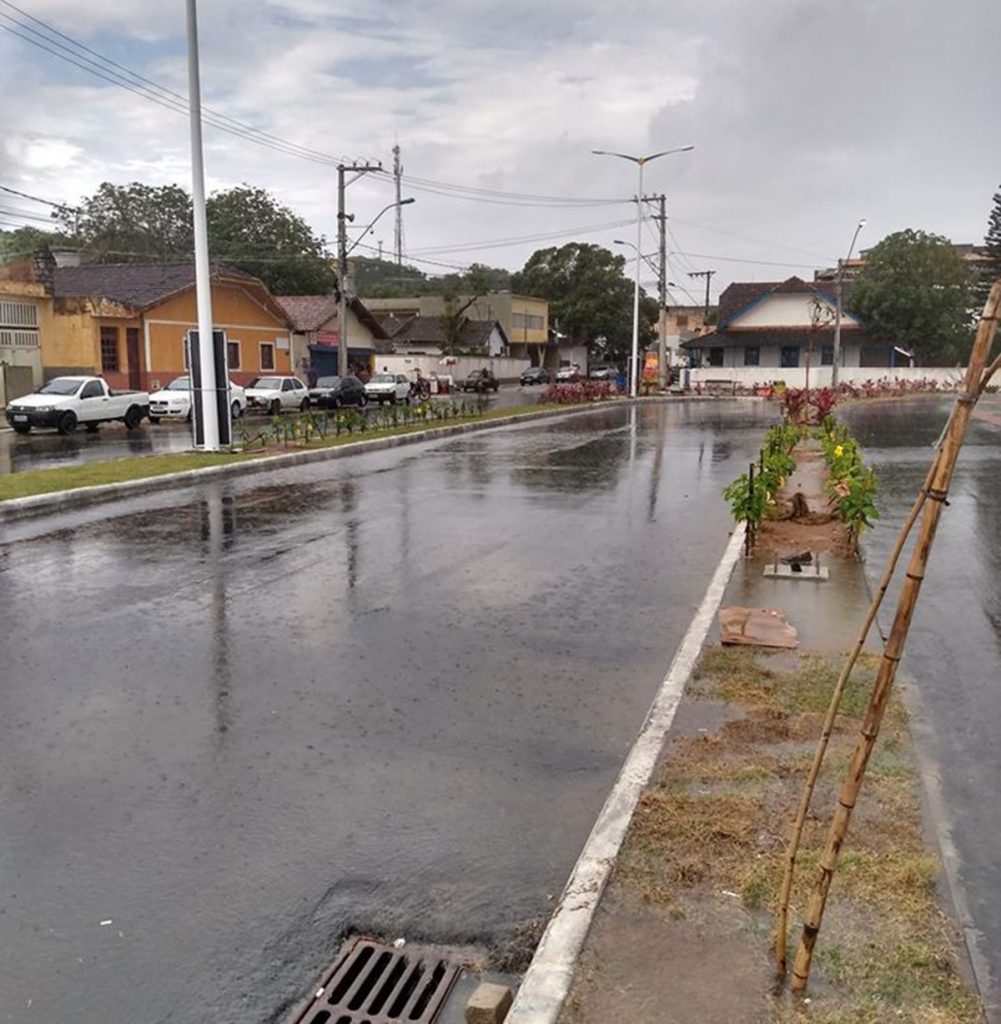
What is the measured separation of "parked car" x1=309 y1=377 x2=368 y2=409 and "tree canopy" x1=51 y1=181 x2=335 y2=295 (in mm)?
29727

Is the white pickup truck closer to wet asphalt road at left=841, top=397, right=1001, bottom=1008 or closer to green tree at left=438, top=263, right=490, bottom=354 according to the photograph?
wet asphalt road at left=841, top=397, right=1001, bottom=1008

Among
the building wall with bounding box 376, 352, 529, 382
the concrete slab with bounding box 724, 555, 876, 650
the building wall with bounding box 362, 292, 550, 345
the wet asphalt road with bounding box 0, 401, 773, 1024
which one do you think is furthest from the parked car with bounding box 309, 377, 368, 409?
the building wall with bounding box 362, 292, 550, 345

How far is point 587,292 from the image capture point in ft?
289

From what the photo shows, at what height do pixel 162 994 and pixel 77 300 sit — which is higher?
pixel 77 300

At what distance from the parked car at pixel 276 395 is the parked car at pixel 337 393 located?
88 centimetres

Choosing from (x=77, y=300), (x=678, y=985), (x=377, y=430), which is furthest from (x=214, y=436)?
(x=77, y=300)

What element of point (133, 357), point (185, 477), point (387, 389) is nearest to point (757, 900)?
point (185, 477)

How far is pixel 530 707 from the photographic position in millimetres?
6148

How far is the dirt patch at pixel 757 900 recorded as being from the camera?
10.6 ft

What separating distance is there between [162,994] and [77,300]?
134 feet

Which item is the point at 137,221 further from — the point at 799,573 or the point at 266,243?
the point at 799,573

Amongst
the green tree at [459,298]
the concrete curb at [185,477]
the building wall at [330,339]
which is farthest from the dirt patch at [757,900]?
the green tree at [459,298]

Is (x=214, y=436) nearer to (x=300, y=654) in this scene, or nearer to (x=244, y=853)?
(x=300, y=654)

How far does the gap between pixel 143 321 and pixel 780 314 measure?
4182 cm
